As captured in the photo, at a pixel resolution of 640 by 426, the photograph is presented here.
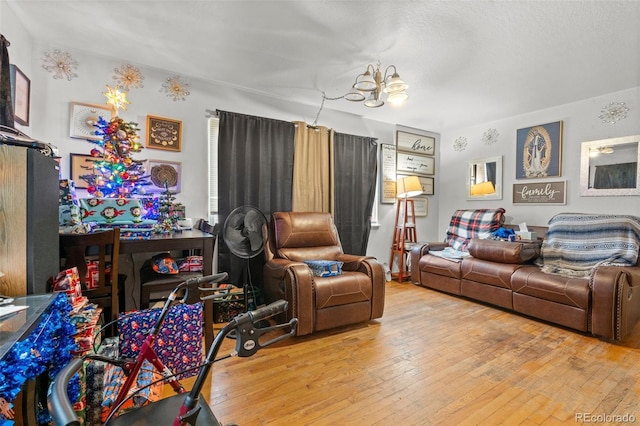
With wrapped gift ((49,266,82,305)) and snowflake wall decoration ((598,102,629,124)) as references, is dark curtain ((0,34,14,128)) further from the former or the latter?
snowflake wall decoration ((598,102,629,124))

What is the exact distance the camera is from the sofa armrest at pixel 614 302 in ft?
7.36

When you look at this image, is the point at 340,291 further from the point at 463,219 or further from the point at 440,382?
the point at 463,219

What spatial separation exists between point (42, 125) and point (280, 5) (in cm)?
212

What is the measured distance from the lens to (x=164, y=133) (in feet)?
8.88

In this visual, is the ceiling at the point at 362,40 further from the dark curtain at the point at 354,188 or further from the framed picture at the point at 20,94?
the dark curtain at the point at 354,188

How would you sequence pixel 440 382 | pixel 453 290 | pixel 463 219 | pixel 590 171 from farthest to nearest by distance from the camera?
pixel 463 219 → pixel 453 290 → pixel 590 171 → pixel 440 382

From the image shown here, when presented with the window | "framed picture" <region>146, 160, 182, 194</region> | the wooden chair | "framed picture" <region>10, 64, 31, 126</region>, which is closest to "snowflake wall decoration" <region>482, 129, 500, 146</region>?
the window

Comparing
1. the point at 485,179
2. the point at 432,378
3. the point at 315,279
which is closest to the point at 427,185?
the point at 485,179

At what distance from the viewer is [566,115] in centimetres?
340

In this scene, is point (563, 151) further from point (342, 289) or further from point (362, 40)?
point (342, 289)

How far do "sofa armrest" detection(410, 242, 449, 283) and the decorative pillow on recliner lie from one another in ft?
0.80

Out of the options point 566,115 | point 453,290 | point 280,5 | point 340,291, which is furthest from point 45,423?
point 566,115

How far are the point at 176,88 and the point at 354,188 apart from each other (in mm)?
2315

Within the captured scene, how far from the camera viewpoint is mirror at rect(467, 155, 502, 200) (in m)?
3.93
